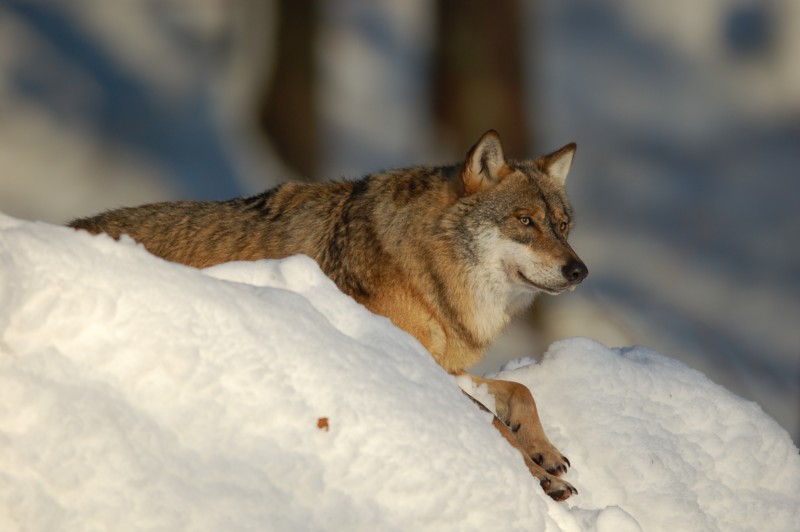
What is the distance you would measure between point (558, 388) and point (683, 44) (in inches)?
654

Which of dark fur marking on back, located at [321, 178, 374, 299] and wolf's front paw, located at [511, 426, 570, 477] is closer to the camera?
wolf's front paw, located at [511, 426, 570, 477]

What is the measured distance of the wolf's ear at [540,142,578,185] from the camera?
689 cm

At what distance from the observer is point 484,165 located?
6496 millimetres

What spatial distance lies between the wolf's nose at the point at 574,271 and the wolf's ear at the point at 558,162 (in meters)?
0.95

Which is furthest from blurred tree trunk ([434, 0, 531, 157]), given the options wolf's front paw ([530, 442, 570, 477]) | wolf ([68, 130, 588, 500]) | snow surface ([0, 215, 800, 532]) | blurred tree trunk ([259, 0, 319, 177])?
snow surface ([0, 215, 800, 532])

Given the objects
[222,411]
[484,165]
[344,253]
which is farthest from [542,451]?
[484,165]

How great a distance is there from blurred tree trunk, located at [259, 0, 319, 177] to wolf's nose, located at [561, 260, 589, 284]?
32.7 ft

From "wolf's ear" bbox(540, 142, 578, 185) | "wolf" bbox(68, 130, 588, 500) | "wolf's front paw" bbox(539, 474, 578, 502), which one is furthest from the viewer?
"wolf's ear" bbox(540, 142, 578, 185)

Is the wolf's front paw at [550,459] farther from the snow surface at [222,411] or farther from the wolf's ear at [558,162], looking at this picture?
the wolf's ear at [558,162]

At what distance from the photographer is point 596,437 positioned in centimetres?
476

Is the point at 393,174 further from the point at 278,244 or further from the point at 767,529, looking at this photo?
the point at 767,529

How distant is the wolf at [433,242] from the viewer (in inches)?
246

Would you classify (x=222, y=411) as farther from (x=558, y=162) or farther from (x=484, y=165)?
(x=558, y=162)

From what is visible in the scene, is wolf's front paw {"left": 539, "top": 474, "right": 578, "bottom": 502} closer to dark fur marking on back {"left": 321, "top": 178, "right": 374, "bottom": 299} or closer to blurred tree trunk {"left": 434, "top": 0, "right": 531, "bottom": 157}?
dark fur marking on back {"left": 321, "top": 178, "right": 374, "bottom": 299}
